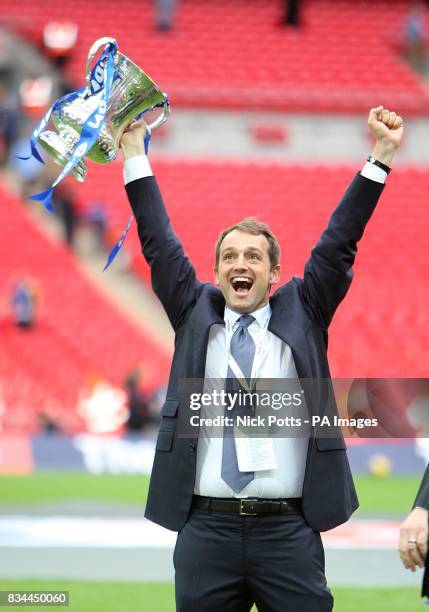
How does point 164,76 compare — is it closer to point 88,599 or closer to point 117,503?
point 117,503

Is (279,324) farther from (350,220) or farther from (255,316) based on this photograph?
(350,220)

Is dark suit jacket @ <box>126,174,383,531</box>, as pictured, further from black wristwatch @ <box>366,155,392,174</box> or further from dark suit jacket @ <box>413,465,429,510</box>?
dark suit jacket @ <box>413,465,429,510</box>

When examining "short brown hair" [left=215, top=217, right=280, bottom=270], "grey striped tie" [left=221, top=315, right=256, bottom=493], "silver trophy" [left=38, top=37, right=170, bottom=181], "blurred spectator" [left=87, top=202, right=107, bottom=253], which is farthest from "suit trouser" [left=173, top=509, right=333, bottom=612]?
"blurred spectator" [left=87, top=202, right=107, bottom=253]

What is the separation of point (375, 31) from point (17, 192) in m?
8.65

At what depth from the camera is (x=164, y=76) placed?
22.1 m

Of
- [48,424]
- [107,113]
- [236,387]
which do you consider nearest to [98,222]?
[48,424]

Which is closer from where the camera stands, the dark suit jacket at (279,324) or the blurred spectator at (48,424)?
the dark suit jacket at (279,324)

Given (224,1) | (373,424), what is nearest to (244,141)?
(224,1)

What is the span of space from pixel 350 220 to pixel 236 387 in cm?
62

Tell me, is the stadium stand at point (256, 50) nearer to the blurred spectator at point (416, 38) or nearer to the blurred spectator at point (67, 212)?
the blurred spectator at point (416, 38)

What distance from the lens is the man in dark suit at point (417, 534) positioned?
3.03 m

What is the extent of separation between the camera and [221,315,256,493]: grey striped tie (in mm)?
3561

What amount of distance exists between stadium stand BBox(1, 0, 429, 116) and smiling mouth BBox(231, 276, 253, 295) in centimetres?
1799

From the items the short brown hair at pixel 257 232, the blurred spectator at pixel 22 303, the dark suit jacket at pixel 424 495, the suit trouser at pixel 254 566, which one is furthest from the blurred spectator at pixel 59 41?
the dark suit jacket at pixel 424 495
